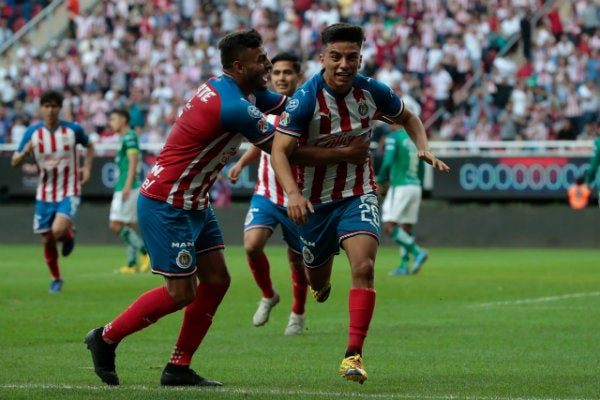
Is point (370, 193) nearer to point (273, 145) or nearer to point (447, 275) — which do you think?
point (273, 145)

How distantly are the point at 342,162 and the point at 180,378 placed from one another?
6.00 ft

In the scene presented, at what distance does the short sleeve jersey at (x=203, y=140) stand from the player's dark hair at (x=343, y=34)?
0.76 m

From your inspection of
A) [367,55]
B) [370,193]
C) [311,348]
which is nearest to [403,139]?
[311,348]

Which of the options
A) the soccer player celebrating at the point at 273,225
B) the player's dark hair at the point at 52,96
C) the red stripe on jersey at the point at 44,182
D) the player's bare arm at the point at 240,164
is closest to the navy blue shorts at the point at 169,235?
the player's bare arm at the point at 240,164

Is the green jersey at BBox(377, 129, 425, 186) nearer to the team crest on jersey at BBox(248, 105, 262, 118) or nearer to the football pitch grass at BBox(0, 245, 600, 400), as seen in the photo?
the football pitch grass at BBox(0, 245, 600, 400)

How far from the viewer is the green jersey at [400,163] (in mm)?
19234

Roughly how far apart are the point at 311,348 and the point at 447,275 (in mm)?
8778

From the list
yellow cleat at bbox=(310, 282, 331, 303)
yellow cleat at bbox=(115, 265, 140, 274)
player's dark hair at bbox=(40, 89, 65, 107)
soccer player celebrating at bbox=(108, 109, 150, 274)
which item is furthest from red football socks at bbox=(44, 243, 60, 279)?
yellow cleat at bbox=(310, 282, 331, 303)

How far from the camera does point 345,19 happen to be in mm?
32750

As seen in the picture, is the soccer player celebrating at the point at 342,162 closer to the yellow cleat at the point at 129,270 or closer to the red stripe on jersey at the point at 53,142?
the red stripe on jersey at the point at 53,142

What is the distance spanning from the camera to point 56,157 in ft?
52.9

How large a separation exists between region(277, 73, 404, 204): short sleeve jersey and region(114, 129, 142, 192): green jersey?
10.3 m

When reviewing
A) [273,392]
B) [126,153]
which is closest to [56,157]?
[126,153]

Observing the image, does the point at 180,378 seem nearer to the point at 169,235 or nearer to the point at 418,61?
the point at 169,235
